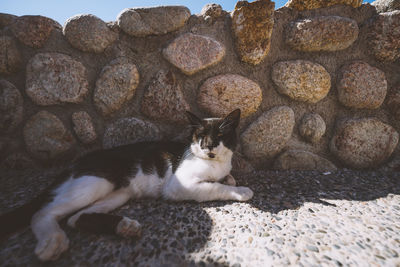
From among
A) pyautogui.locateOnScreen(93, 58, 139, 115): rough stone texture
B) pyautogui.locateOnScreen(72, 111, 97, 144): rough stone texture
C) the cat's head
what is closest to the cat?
the cat's head

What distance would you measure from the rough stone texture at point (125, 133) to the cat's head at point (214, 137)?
40 centimetres

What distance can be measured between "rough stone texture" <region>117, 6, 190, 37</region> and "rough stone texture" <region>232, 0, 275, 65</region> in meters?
0.43

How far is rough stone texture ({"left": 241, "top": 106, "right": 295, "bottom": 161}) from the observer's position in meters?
1.41

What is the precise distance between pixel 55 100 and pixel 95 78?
12.4 inches

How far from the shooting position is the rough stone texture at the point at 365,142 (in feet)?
4.64

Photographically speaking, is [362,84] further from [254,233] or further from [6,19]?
[6,19]

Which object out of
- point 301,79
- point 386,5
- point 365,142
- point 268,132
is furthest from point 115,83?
point 386,5

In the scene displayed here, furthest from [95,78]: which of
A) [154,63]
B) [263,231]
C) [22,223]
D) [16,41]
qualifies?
[263,231]

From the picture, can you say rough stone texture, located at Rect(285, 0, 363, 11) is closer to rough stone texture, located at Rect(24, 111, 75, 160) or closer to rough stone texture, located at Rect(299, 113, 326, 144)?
rough stone texture, located at Rect(299, 113, 326, 144)

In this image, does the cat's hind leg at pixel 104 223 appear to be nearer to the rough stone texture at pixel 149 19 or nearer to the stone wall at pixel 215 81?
the stone wall at pixel 215 81

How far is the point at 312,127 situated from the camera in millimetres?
1436

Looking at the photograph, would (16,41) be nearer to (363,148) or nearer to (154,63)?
(154,63)

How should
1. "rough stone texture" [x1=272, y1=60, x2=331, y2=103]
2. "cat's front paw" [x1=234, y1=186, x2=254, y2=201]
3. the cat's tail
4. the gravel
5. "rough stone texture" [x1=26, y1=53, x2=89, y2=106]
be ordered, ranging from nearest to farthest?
the gravel
the cat's tail
"cat's front paw" [x1=234, y1=186, x2=254, y2=201]
"rough stone texture" [x1=26, y1=53, x2=89, y2=106]
"rough stone texture" [x1=272, y1=60, x2=331, y2=103]

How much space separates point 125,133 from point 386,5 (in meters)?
2.25
